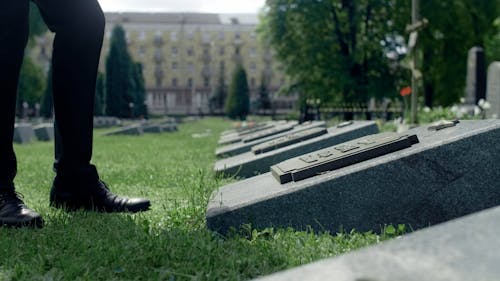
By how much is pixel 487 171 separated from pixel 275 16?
24745mm

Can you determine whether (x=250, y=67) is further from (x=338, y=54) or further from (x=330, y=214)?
(x=330, y=214)

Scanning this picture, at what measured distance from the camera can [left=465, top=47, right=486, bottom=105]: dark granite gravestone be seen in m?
16.6

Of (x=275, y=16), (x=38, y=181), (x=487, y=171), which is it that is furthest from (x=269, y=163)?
(x=275, y=16)

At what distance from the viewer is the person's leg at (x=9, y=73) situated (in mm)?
2830

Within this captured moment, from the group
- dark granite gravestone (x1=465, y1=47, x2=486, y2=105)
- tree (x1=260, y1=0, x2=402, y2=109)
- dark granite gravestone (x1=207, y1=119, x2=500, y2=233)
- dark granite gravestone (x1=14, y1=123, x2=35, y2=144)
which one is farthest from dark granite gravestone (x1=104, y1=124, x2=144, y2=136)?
dark granite gravestone (x1=207, y1=119, x2=500, y2=233)

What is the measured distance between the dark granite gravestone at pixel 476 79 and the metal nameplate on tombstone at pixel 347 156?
14.5 meters

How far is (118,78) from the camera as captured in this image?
2003 inches

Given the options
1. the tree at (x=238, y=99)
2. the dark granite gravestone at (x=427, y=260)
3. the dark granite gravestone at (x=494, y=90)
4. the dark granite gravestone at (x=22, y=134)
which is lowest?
the tree at (x=238, y=99)

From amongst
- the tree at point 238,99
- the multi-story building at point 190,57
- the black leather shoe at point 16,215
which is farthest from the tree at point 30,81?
the black leather shoe at point 16,215

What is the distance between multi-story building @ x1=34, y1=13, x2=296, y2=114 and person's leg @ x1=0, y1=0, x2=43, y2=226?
7765 cm

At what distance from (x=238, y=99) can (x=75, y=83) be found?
159 ft

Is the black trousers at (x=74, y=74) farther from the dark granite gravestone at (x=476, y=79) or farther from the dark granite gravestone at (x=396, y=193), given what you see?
the dark granite gravestone at (x=476, y=79)

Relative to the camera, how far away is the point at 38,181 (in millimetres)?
5148

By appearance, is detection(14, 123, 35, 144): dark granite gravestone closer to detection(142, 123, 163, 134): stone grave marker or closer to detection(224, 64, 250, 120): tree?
detection(142, 123, 163, 134): stone grave marker
